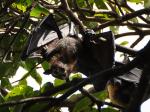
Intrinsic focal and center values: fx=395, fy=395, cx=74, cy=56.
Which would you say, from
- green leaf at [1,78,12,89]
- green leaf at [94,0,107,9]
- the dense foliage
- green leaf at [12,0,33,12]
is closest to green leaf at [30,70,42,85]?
the dense foliage

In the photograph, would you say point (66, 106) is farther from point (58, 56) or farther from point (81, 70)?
point (58, 56)

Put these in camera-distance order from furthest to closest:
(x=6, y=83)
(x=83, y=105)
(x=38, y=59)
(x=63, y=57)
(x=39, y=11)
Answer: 1. (x=6, y=83)
2. (x=38, y=59)
3. (x=39, y=11)
4. (x=83, y=105)
5. (x=63, y=57)

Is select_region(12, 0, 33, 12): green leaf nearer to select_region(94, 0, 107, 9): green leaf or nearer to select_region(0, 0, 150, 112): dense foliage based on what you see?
select_region(0, 0, 150, 112): dense foliage

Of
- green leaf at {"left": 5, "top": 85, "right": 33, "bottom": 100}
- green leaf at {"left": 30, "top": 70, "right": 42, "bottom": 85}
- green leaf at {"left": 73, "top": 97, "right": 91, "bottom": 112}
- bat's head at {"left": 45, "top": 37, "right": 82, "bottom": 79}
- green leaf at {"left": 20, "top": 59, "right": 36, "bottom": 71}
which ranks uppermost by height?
bat's head at {"left": 45, "top": 37, "right": 82, "bottom": 79}

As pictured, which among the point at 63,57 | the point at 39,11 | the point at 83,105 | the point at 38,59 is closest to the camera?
the point at 63,57

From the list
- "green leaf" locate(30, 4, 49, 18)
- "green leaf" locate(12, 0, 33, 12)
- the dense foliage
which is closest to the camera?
the dense foliage

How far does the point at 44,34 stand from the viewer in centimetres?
144

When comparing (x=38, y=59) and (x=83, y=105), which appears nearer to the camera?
(x=83, y=105)

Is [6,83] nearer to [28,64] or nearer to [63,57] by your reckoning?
[28,64]

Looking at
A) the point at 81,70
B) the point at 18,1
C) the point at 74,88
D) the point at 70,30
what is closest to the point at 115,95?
the point at 81,70

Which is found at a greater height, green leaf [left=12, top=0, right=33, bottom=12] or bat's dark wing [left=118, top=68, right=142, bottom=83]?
green leaf [left=12, top=0, right=33, bottom=12]

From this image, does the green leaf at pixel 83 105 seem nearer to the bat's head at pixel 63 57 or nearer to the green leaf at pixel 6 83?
the bat's head at pixel 63 57

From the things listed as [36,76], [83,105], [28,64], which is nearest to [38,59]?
[28,64]

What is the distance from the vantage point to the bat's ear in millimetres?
1354
